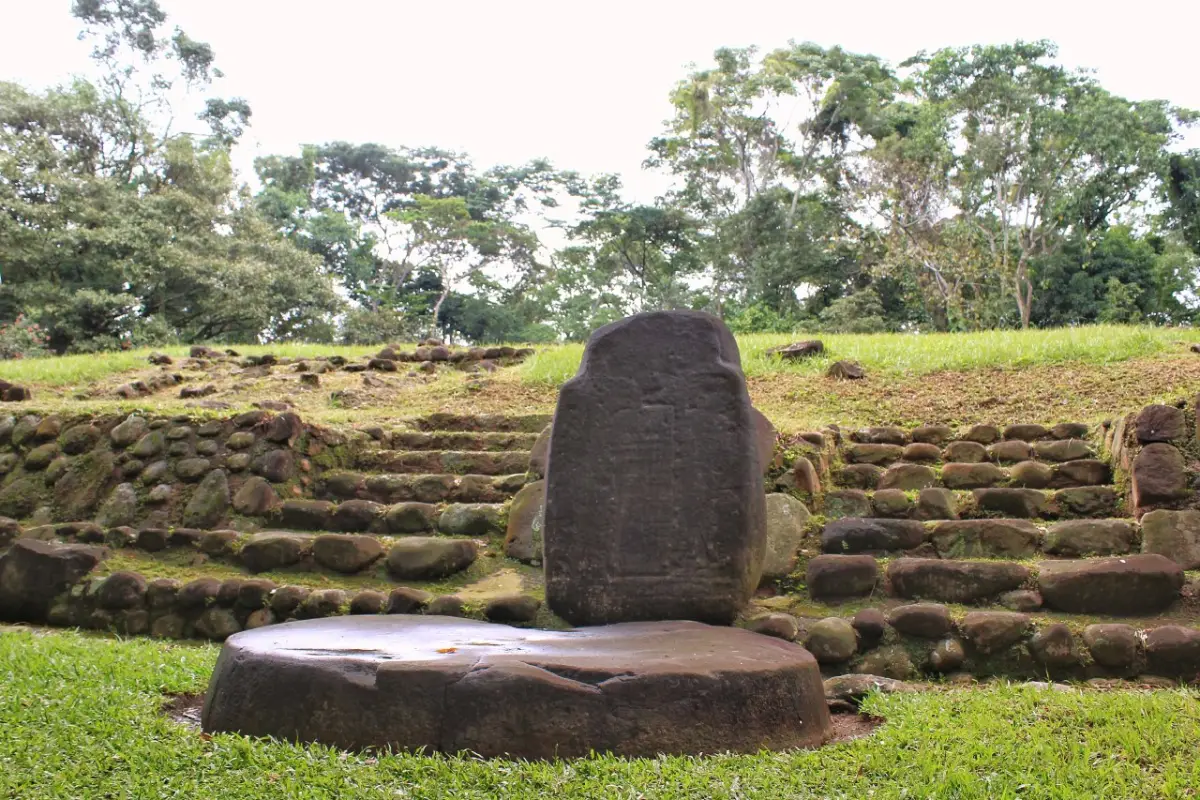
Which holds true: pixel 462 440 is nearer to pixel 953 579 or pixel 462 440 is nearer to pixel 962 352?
pixel 953 579

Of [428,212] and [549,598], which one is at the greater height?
[428,212]

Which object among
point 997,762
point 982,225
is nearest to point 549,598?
point 997,762

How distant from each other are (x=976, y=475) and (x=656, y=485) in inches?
109

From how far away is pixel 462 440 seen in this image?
8117 millimetres

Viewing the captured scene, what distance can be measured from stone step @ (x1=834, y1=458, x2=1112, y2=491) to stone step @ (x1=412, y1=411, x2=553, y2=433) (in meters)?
2.78

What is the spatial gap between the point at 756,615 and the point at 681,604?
2.15 ft

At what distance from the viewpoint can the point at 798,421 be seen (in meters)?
7.70

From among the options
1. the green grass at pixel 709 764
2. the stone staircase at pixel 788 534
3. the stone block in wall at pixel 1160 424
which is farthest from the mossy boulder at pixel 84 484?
the stone block in wall at pixel 1160 424

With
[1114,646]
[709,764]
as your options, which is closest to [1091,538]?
[1114,646]

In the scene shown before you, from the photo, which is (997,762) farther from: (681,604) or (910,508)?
(910,508)

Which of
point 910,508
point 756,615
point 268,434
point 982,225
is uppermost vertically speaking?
point 982,225

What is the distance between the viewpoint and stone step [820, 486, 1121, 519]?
227 inches

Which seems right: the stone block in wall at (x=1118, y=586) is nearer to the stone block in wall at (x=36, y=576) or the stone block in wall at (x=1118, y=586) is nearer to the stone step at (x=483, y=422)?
the stone step at (x=483, y=422)

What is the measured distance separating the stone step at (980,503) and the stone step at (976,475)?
0.64ft
